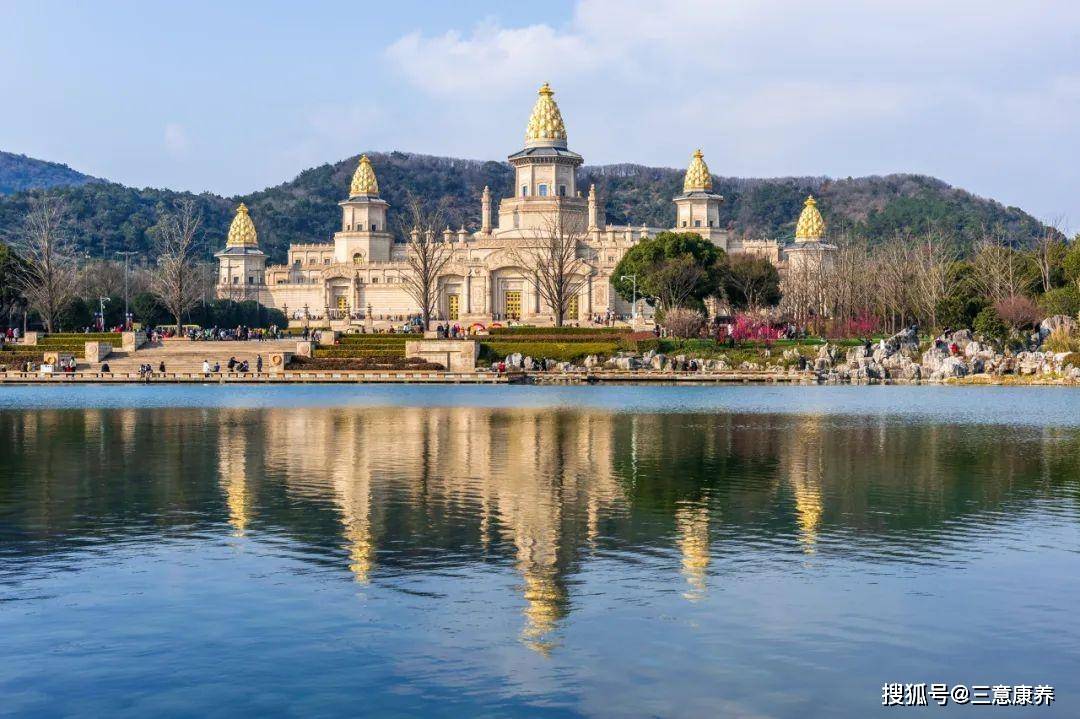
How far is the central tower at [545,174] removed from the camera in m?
106

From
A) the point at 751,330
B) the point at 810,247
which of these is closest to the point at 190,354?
the point at 751,330

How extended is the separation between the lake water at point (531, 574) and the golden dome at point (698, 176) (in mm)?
80224

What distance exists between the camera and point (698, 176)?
115188 mm

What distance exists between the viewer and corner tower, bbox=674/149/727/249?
113 m

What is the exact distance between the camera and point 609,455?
32.3m

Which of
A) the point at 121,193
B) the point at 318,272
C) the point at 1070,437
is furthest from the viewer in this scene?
the point at 121,193

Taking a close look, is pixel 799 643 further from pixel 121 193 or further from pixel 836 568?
pixel 121 193

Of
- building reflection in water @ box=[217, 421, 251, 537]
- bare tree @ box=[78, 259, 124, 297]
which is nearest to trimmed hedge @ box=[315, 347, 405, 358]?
building reflection in water @ box=[217, 421, 251, 537]

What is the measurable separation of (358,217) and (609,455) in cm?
9013

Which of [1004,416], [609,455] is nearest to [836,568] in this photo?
[609,455]

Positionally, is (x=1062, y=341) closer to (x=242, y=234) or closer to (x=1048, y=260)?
(x=1048, y=260)

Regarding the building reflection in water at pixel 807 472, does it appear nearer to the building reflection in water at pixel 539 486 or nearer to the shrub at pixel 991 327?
the building reflection in water at pixel 539 486

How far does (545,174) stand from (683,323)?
32.5 meters

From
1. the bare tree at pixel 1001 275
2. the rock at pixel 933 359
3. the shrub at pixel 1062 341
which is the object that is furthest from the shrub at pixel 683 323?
the shrub at pixel 1062 341
